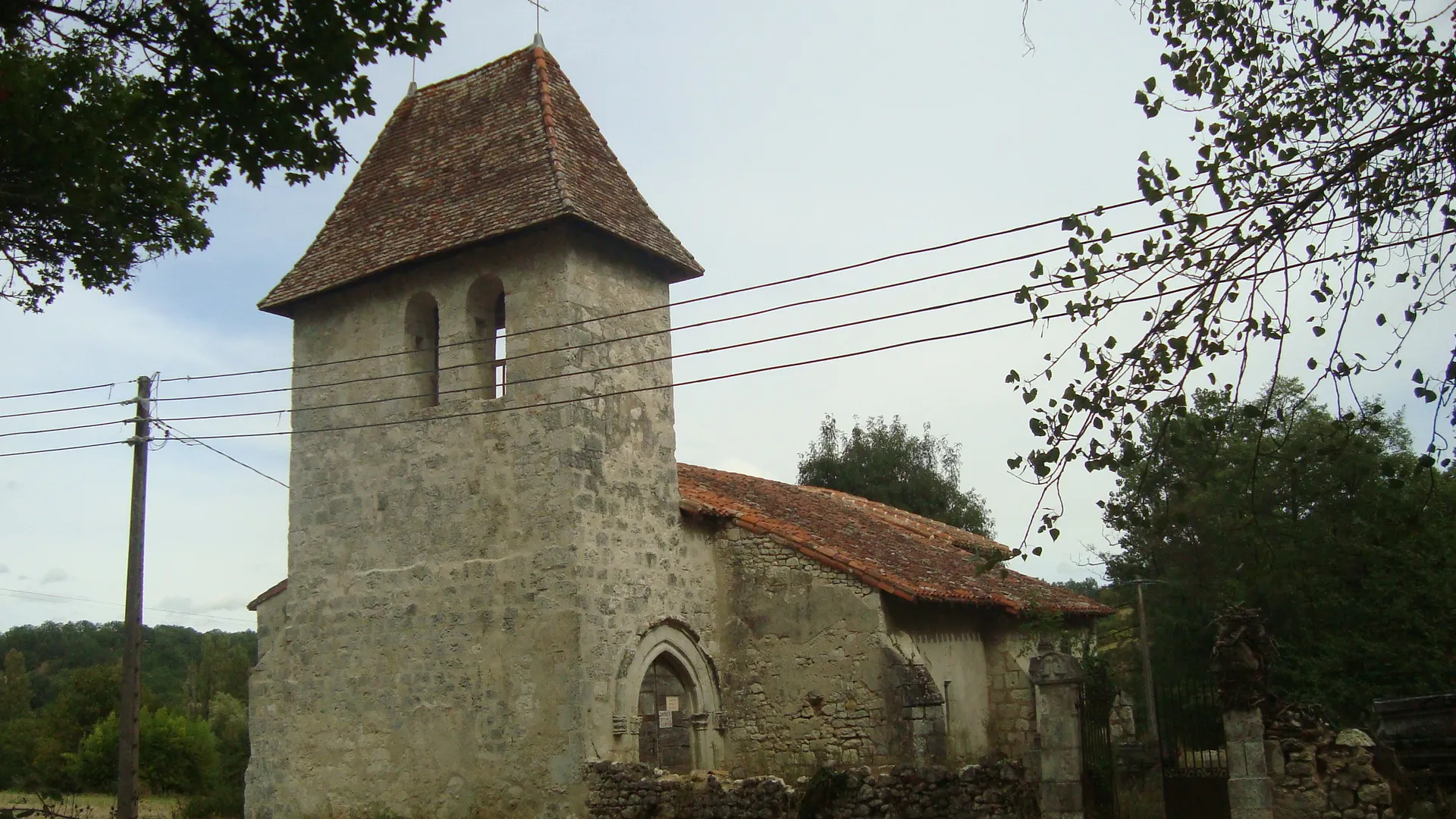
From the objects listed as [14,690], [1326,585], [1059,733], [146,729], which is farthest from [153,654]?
[1059,733]

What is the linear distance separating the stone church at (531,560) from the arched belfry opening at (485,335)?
0.16 feet

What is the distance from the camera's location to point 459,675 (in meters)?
15.3

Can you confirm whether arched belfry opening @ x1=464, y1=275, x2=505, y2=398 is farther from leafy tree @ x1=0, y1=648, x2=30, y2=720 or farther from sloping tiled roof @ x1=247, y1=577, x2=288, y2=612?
leafy tree @ x1=0, y1=648, x2=30, y2=720

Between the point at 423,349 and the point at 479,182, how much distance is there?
2514 mm

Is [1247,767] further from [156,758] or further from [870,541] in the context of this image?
[156,758]

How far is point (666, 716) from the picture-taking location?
51.4 feet

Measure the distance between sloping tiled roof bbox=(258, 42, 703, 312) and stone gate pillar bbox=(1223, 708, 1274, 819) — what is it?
379 inches

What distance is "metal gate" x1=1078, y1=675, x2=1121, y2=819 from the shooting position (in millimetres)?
13727

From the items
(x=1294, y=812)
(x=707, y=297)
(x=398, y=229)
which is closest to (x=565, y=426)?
(x=707, y=297)

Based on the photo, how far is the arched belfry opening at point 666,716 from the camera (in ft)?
50.4

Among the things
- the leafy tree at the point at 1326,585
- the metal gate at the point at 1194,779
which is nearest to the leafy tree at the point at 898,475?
the leafy tree at the point at 1326,585

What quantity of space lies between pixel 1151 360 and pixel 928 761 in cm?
876

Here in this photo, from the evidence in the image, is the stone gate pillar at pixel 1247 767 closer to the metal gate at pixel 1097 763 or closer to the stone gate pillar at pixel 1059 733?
the stone gate pillar at pixel 1059 733

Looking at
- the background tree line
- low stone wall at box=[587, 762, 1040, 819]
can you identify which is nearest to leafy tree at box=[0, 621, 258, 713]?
the background tree line
